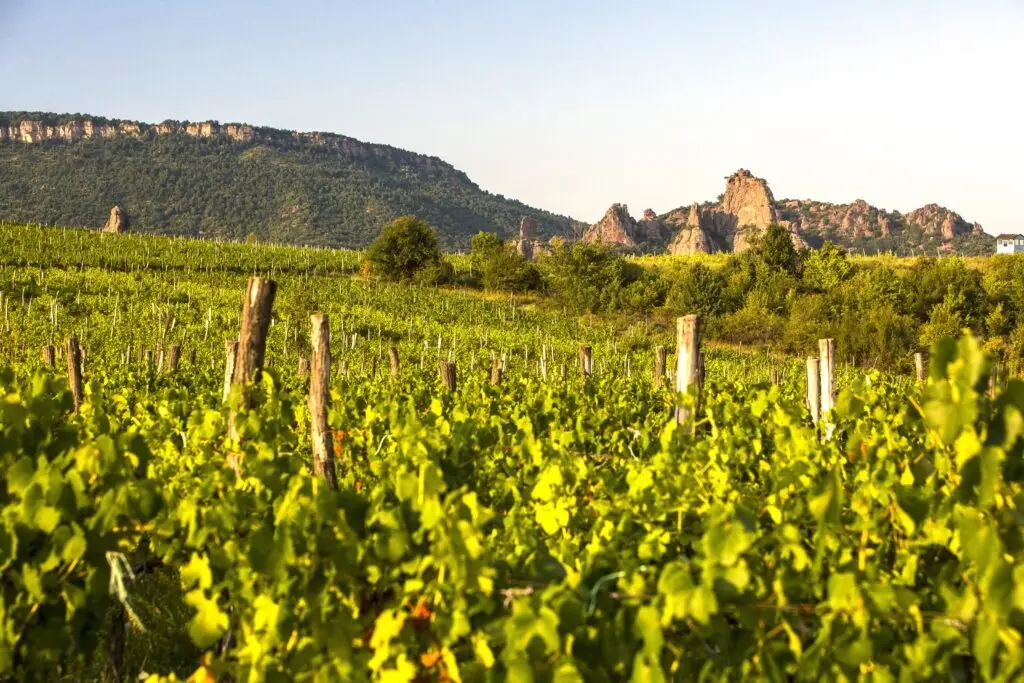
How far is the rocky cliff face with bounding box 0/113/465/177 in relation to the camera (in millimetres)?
137000

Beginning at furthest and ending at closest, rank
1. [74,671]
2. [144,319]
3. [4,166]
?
[4,166]
[144,319]
[74,671]

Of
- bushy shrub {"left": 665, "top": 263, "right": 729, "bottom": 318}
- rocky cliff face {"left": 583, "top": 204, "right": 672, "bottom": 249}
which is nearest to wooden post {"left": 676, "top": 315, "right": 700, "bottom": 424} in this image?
bushy shrub {"left": 665, "top": 263, "right": 729, "bottom": 318}

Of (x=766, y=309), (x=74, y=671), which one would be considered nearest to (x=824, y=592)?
(x=74, y=671)

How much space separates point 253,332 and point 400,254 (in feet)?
145

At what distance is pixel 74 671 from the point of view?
3838 millimetres

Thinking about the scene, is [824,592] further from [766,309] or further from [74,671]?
[766,309]

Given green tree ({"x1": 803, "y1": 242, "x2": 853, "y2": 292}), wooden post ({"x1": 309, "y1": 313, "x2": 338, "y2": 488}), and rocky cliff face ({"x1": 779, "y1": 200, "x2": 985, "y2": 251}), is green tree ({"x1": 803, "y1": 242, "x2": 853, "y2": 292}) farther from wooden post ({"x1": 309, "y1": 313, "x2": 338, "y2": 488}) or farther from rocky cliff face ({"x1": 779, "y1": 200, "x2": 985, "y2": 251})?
rocky cliff face ({"x1": 779, "y1": 200, "x2": 985, "y2": 251})

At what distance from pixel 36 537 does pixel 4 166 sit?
138m

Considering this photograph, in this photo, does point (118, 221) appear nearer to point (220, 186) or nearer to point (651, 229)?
point (220, 186)

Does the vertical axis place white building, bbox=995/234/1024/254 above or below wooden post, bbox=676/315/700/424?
above

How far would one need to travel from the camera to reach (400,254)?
4762 cm

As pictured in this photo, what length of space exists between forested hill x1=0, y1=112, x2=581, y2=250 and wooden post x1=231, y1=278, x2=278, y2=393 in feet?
347

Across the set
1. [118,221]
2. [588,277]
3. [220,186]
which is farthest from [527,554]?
[220,186]

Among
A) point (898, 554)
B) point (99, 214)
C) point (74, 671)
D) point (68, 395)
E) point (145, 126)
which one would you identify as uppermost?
point (145, 126)
